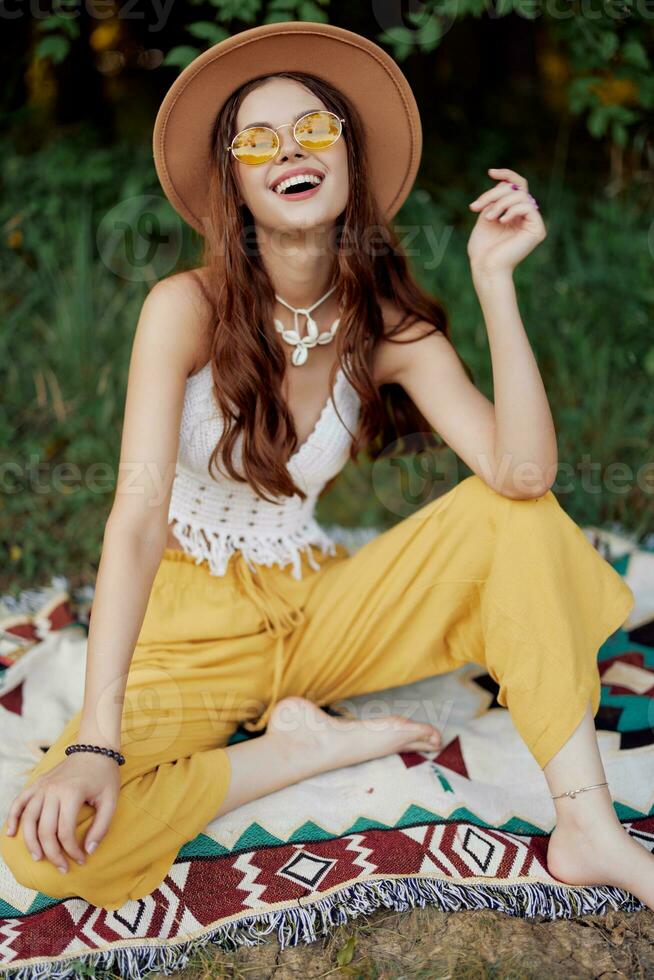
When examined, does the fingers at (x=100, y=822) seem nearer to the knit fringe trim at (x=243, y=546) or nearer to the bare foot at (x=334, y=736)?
the bare foot at (x=334, y=736)

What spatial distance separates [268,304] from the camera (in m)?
2.06

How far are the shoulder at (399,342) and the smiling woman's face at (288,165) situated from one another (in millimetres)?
321

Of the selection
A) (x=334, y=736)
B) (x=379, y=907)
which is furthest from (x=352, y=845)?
(x=334, y=736)

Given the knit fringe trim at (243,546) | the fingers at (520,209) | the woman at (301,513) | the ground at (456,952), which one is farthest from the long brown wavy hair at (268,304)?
the ground at (456,952)

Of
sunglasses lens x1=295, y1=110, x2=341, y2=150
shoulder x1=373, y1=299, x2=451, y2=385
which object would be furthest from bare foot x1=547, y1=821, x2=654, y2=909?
sunglasses lens x1=295, y1=110, x2=341, y2=150

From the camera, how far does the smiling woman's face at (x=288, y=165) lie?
186 cm

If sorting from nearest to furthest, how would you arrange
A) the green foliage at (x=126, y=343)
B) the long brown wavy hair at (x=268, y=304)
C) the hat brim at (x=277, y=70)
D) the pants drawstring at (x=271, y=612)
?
the hat brim at (x=277, y=70) → the long brown wavy hair at (x=268, y=304) → the pants drawstring at (x=271, y=612) → the green foliage at (x=126, y=343)

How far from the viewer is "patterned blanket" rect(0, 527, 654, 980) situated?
65.2 inches

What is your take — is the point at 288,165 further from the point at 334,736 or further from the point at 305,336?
the point at 334,736

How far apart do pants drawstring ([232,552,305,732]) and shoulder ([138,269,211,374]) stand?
0.46 metres

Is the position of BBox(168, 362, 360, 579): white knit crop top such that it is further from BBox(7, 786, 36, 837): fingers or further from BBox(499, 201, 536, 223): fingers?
BBox(7, 786, 36, 837): fingers

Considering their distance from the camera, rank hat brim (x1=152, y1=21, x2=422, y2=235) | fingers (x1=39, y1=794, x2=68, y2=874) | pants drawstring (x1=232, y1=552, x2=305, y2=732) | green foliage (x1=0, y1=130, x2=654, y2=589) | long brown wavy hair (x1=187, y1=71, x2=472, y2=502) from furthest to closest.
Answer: green foliage (x1=0, y1=130, x2=654, y2=589)
pants drawstring (x1=232, y1=552, x2=305, y2=732)
long brown wavy hair (x1=187, y1=71, x2=472, y2=502)
hat brim (x1=152, y1=21, x2=422, y2=235)
fingers (x1=39, y1=794, x2=68, y2=874)

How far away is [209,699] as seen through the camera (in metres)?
2.01

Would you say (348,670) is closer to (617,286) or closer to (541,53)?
(617,286)
